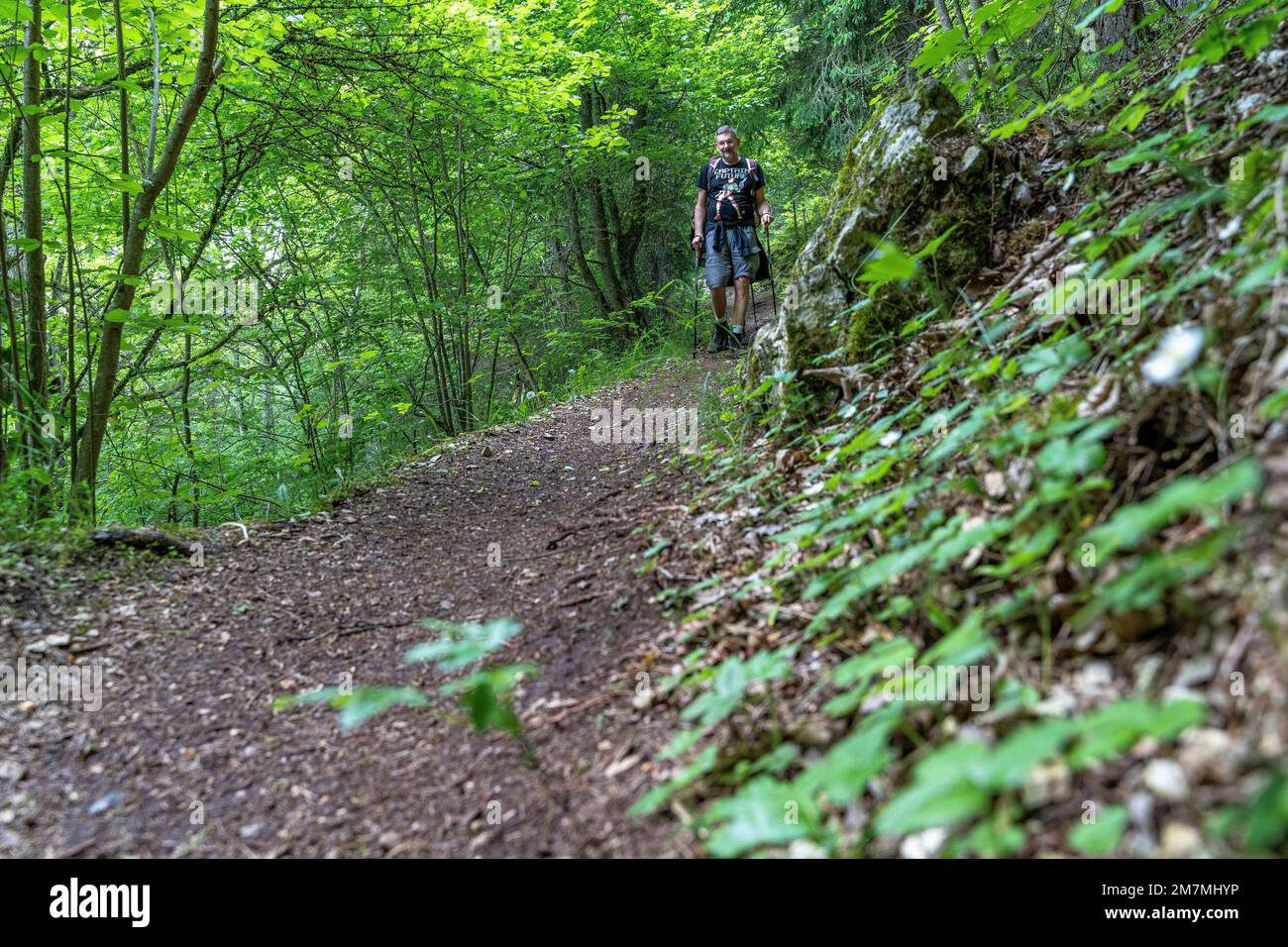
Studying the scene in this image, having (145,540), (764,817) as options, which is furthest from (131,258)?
(764,817)

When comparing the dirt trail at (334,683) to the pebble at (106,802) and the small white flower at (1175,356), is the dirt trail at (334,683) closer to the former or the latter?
the pebble at (106,802)

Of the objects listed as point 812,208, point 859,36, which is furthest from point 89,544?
point 812,208

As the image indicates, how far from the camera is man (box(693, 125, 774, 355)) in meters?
7.57

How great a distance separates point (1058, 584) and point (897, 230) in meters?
2.77

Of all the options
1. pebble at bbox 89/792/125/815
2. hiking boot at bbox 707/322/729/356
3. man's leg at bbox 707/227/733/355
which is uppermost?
man's leg at bbox 707/227/733/355

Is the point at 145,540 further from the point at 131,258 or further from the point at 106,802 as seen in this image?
the point at 106,802

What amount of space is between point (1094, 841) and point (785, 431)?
Answer: 9.72 ft

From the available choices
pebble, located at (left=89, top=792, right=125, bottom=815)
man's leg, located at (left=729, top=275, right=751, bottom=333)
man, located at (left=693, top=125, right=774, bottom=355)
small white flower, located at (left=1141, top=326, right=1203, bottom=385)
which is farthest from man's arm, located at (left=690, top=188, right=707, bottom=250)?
pebble, located at (left=89, top=792, right=125, bottom=815)

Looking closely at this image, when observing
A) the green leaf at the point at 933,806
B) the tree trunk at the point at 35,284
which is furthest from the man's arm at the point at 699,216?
the green leaf at the point at 933,806

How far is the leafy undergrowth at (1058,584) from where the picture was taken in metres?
1.21

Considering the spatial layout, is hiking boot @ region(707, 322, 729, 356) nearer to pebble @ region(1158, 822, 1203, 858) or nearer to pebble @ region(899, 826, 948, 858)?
pebble @ region(899, 826, 948, 858)

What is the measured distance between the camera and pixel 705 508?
3783 millimetres

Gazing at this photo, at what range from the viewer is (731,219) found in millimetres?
7566
